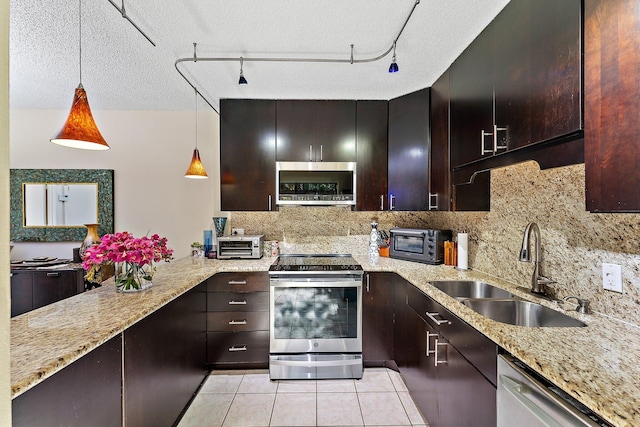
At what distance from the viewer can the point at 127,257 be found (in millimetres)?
1607

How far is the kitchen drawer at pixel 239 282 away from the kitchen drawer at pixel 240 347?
371 millimetres

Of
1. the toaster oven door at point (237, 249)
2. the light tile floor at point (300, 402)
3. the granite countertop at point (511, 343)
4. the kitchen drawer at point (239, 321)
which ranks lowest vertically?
the light tile floor at point (300, 402)

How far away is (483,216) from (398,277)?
817 mm

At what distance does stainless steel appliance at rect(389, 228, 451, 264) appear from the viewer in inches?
98.5

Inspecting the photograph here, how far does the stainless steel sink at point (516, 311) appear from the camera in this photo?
4.69 feet

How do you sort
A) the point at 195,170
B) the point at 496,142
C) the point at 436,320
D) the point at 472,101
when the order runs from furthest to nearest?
the point at 195,170, the point at 472,101, the point at 436,320, the point at 496,142

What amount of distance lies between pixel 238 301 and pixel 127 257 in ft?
3.48

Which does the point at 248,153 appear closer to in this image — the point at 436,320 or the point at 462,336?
the point at 436,320

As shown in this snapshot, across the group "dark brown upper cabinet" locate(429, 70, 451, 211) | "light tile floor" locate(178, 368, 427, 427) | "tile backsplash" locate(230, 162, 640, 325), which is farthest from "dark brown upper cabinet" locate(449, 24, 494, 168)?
"light tile floor" locate(178, 368, 427, 427)

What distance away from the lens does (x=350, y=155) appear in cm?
284

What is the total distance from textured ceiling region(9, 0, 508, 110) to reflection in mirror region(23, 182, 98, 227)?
3.38ft

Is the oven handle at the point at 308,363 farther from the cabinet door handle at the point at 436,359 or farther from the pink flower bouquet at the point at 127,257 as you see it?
the pink flower bouquet at the point at 127,257

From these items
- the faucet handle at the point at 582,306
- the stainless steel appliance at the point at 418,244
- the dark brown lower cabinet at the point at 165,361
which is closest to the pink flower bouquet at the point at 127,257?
the dark brown lower cabinet at the point at 165,361

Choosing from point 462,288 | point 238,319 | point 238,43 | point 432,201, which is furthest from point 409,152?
point 238,319
